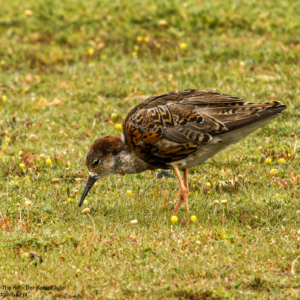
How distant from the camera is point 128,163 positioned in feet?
22.5

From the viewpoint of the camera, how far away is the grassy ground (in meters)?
4.93

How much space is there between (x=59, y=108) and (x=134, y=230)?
5008mm

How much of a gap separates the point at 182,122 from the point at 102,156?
4.24 feet

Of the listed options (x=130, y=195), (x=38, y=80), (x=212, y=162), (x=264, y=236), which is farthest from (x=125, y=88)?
(x=264, y=236)

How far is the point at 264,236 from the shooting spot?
5.53 metres

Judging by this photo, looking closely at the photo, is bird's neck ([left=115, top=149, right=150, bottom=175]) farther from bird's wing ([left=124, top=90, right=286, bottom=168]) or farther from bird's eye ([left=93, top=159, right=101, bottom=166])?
bird's eye ([left=93, top=159, right=101, bottom=166])

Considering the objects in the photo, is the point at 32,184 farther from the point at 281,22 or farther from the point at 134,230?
the point at 281,22

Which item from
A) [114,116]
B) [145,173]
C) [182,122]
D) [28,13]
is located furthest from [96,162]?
[28,13]

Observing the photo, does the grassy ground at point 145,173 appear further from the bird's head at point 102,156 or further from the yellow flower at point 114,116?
the bird's head at point 102,156

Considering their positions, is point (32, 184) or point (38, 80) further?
point (38, 80)

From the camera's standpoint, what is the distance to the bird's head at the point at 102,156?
22.6ft

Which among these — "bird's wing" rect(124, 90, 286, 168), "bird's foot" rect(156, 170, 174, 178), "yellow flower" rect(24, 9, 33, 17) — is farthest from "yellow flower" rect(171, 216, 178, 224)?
"yellow flower" rect(24, 9, 33, 17)

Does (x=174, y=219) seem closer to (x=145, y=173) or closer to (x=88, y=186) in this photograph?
(x=88, y=186)

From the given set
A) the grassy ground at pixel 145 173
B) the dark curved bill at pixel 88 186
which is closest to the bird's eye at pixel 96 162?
the dark curved bill at pixel 88 186
